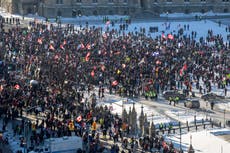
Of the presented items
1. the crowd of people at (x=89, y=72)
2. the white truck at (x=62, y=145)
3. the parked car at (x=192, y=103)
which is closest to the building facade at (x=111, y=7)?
the crowd of people at (x=89, y=72)

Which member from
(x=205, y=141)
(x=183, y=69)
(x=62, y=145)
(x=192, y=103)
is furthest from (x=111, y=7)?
(x=62, y=145)

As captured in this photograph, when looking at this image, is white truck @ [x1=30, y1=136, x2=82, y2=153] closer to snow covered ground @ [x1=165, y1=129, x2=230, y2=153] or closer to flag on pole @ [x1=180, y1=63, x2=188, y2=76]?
snow covered ground @ [x1=165, y1=129, x2=230, y2=153]

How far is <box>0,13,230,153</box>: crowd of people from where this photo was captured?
43.8 meters

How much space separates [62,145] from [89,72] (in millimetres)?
20837

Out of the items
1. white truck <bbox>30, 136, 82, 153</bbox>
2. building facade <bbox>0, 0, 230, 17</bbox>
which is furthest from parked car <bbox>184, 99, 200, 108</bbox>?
building facade <bbox>0, 0, 230, 17</bbox>

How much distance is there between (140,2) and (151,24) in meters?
13.9

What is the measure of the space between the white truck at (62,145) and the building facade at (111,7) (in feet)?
204

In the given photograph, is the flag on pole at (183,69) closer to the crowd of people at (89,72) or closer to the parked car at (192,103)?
the crowd of people at (89,72)

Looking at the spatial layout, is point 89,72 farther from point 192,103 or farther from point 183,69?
point 192,103

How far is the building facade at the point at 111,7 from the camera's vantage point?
328 ft

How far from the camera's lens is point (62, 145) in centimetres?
3888

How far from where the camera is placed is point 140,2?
107938 mm

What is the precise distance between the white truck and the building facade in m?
62.2

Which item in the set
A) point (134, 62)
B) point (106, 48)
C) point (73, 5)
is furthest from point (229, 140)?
point (73, 5)
